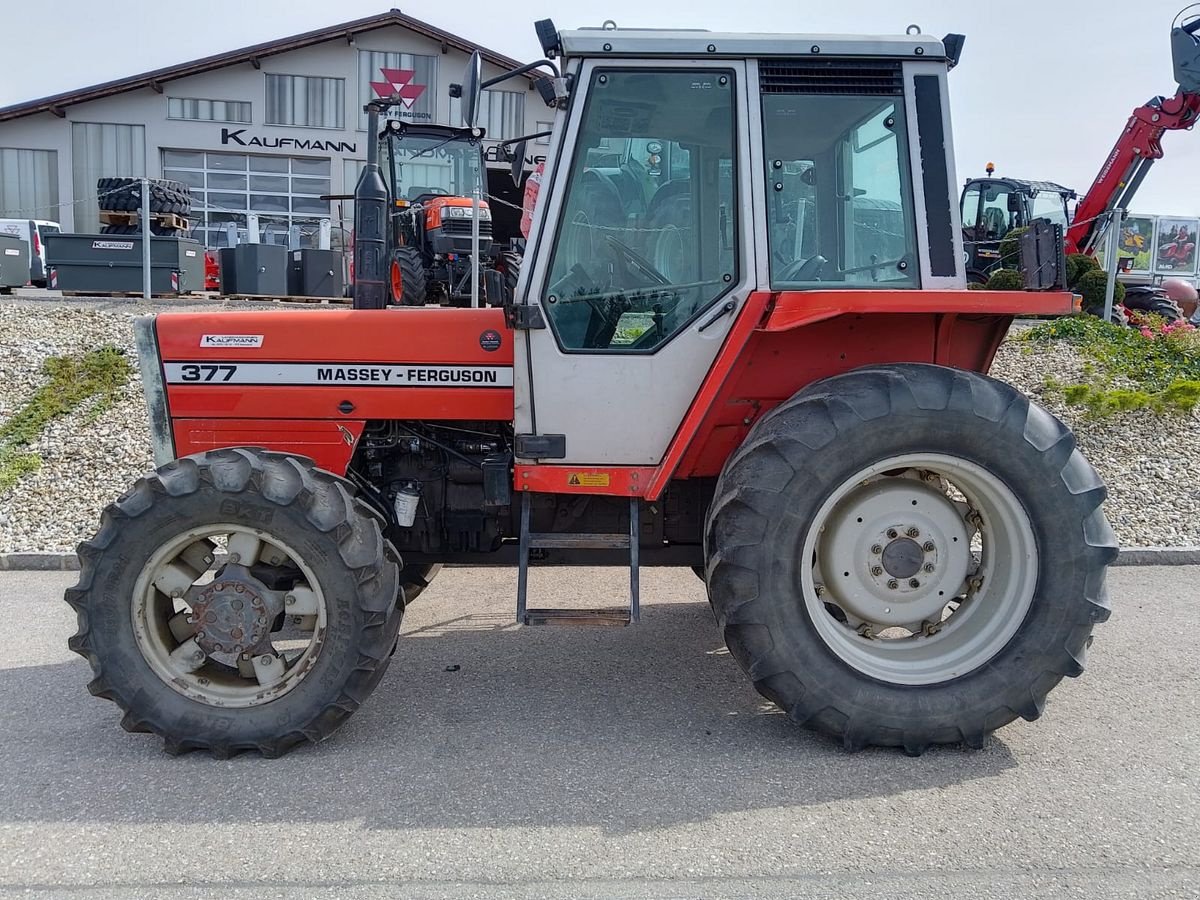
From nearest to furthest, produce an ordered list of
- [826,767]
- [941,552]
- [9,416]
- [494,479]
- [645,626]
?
1. [826,767]
2. [941,552]
3. [494,479]
4. [645,626]
5. [9,416]

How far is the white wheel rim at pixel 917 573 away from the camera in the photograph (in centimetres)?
363

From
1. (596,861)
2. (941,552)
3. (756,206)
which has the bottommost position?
(596,861)

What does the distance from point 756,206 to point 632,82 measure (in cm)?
65

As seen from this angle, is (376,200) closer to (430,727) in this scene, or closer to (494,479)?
(494,479)

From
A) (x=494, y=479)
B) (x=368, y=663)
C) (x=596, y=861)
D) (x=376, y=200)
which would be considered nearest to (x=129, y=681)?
(x=368, y=663)

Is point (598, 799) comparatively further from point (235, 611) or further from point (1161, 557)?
point (1161, 557)

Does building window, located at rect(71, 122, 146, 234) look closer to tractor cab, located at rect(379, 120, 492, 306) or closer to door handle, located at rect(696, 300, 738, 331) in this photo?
tractor cab, located at rect(379, 120, 492, 306)

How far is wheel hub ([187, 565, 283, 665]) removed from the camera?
11.8 feet

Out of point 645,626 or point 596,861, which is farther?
point 645,626

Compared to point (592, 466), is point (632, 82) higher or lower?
higher

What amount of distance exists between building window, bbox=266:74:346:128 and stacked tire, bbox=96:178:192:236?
1003 centimetres

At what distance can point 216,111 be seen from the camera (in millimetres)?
27875

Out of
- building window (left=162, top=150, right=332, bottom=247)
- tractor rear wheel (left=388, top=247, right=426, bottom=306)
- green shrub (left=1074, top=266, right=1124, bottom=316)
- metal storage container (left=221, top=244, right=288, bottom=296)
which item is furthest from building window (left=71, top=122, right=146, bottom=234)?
green shrub (left=1074, top=266, right=1124, bottom=316)

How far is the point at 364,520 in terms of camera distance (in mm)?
3635
